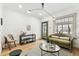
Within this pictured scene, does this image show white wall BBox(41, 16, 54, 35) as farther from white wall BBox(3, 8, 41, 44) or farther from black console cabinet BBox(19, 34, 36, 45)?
black console cabinet BBox(19, 34, 36, 45)

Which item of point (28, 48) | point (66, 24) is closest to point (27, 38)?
point (28, 48)

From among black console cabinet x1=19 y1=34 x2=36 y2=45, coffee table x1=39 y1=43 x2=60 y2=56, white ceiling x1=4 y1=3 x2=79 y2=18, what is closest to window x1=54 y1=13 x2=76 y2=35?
white ceiling x1=4 y1=3 x2=79 y2=18

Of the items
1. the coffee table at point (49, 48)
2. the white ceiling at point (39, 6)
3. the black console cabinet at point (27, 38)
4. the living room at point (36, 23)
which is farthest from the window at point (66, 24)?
the black console cabinet at point (27, 38)

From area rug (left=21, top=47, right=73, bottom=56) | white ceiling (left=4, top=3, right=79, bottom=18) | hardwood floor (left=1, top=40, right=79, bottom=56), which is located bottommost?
area rug (left=21, top=47, right=73, bottom=56)

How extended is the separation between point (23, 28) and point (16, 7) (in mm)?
390

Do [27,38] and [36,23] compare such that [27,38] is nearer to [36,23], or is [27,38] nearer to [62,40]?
[36,23]

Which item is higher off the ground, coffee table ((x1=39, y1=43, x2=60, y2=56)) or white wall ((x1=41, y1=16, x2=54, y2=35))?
Result: white wall ((x1=41, y1=16, x2=54, y2=35))

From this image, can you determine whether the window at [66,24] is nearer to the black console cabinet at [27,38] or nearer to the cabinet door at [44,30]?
the cabinet door at [44,30]

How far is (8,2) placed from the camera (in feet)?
3.61

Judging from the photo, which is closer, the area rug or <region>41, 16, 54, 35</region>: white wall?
the area rug

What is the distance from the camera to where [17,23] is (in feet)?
4.31

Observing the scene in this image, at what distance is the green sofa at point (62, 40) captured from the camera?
122cm

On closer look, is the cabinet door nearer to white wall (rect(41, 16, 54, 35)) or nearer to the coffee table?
white wall (rect(41, 16, 54, 35))

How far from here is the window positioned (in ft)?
3.89
